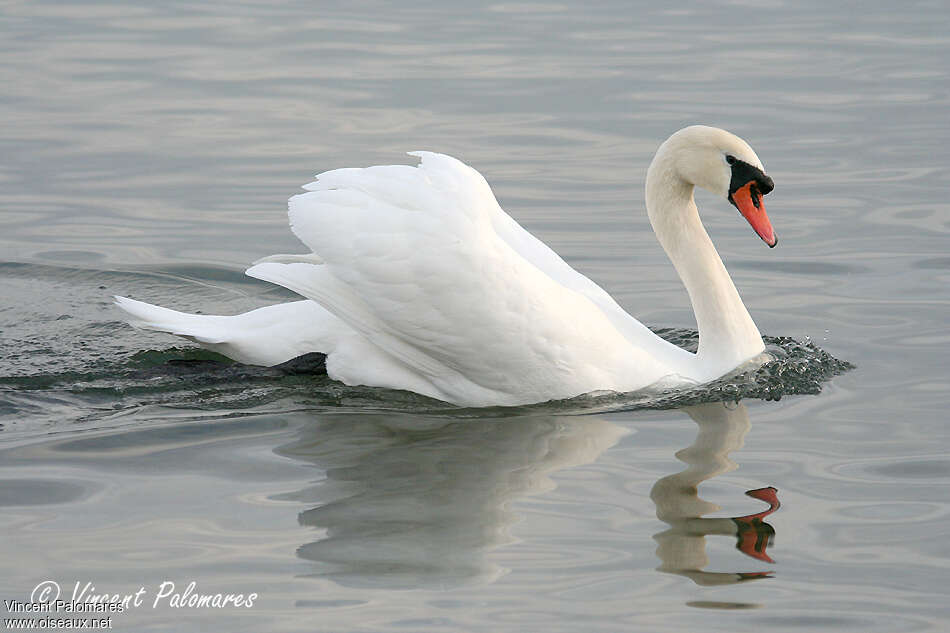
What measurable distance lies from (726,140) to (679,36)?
8.72 m

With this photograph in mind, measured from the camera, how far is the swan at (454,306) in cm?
685

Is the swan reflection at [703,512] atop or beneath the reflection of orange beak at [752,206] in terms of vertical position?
beneath

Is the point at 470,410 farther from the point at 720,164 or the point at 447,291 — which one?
the point at 720,164

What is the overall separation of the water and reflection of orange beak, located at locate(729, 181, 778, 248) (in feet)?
2.58

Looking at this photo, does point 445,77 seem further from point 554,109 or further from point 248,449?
point 248,449

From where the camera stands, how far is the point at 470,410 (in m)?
7.11

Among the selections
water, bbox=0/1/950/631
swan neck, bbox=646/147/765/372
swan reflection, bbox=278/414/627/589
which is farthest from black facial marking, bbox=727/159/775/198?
swan reflection, bbox=278/414/627/589

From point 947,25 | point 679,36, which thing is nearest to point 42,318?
point 679,36

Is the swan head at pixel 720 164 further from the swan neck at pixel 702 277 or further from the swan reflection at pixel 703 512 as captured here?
the swan reflection at pixel 703 512

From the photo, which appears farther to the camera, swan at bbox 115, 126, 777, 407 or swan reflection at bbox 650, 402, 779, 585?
swan at bbox 115, 126, 777, 407

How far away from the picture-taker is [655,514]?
19.6 ft

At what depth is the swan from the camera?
685 centimetres
